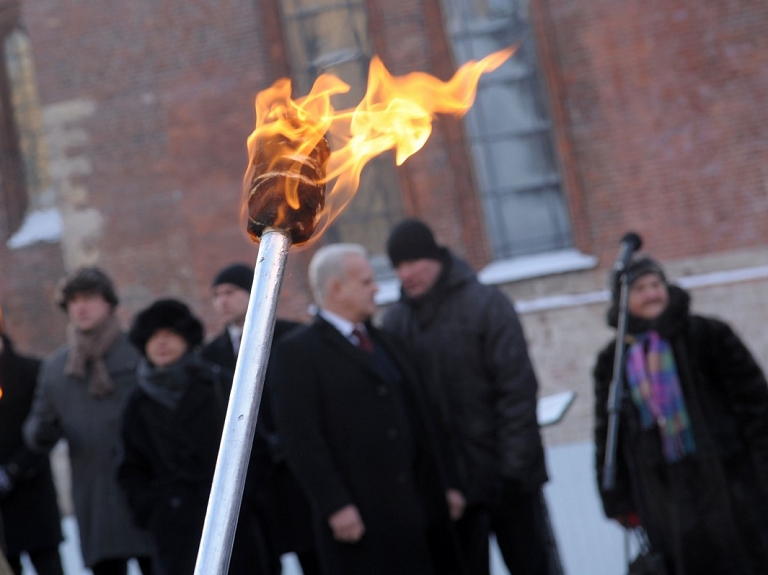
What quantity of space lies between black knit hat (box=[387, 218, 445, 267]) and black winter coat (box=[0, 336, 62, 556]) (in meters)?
2.04

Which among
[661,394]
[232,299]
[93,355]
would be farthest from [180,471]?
[661,394]

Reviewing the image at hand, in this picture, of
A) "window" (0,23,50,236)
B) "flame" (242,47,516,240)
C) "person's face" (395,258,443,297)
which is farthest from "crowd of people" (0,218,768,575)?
"window" (0,23,50,236)

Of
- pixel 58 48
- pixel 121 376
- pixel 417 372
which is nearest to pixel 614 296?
pixel 417 372

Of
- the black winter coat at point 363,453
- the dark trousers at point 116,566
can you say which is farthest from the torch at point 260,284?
the dark trousers at point 116,566

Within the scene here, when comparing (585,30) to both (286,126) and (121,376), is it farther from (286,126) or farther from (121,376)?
(286,126)

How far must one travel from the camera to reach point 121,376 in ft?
19.0

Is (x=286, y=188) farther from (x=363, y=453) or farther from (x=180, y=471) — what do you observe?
(x=180, y=471)

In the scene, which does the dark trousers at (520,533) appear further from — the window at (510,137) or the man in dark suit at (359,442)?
the window at (510,137)

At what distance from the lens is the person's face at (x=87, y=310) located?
5.75 metres

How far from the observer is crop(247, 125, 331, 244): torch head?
6.15ft

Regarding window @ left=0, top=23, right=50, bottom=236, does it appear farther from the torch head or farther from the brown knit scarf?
the torch head

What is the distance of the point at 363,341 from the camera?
15.7 ft

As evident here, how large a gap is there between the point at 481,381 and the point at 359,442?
723 millimetres

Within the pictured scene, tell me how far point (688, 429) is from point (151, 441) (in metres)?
2.18
